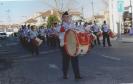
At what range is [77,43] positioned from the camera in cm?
1280

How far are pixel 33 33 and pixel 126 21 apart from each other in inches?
2275

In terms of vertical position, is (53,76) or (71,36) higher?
(71,36)

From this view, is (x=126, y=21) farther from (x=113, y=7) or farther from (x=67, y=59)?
(x=67, y=59)

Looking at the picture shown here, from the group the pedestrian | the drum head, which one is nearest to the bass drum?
the drum head

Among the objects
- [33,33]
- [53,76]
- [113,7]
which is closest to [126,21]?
[113,7]

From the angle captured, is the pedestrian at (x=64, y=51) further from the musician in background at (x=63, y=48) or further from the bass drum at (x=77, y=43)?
the bass drum at (x=77, y=43)

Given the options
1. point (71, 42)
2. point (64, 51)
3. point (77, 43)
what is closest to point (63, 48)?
point (64, 51)

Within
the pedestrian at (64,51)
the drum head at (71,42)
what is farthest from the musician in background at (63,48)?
the drum head at (71,42)

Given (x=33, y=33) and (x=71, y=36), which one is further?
(x=33, y=33)

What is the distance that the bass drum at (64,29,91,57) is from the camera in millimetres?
12727

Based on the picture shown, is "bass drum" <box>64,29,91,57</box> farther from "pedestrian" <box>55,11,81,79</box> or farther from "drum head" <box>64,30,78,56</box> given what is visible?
"pedestrian" <box>55,11,81,79</box>

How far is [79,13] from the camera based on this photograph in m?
149

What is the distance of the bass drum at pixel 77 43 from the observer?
41.8ft

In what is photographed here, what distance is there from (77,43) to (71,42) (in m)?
0.47
